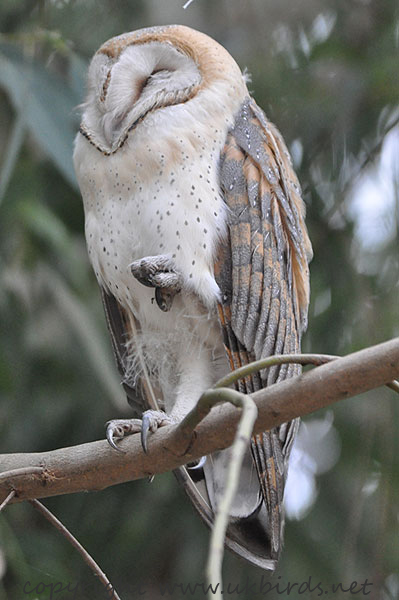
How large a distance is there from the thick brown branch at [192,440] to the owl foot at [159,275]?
1.23 feet

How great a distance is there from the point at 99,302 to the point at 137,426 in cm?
167

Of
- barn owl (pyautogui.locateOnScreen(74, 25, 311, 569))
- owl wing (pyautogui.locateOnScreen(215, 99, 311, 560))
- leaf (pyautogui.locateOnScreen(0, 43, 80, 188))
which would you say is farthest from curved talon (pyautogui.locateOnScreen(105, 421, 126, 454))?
leaf (pyautogui.locateOnScreen(0, 43, 80, 188))

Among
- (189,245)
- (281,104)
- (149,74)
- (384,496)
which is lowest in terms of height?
(384,496)

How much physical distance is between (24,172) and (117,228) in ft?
3.89

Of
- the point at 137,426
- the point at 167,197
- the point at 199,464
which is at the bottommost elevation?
the point at 199,464

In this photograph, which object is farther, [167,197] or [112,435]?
[167,197]

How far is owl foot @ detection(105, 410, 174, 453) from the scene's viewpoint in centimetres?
161

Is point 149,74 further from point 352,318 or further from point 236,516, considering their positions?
point 352,318

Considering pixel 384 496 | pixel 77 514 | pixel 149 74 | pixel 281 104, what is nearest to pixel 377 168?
pixel 281 104

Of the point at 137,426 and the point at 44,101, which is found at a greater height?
the point at 44,101

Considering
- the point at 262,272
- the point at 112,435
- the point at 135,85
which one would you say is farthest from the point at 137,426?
the point at 135,85

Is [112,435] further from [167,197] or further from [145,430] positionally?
[167,197]

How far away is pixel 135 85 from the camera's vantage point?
2.05 meters

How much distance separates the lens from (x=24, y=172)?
10.1 feet
